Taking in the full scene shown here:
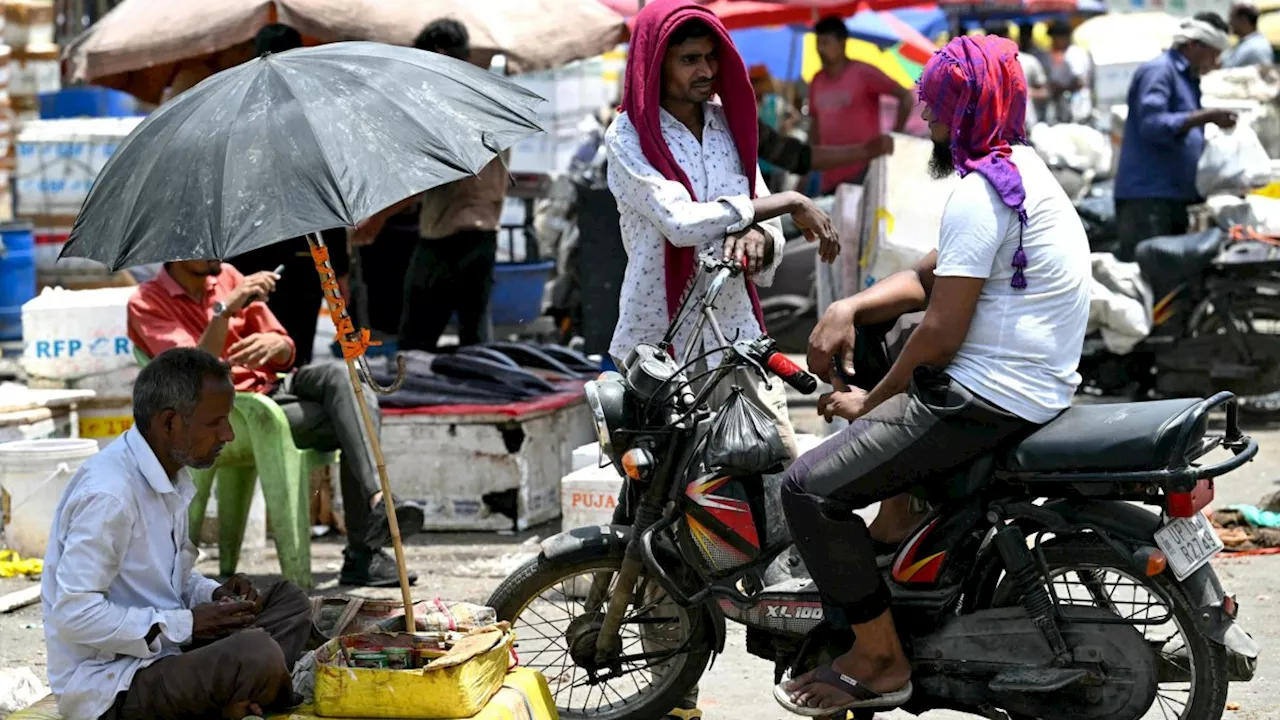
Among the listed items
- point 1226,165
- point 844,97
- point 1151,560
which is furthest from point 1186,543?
point 844,97

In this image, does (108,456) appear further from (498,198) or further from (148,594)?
(498,198)

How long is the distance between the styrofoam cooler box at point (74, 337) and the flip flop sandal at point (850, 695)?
164 inches

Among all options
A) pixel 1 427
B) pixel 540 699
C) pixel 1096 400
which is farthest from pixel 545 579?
pixel 1096 400

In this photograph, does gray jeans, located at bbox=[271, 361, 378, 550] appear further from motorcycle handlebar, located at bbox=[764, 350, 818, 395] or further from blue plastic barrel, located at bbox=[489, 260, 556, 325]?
blue plastic barrel, located at bbox=[489, 260, 556, 325]

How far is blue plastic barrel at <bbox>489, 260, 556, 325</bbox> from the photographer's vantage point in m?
11.8

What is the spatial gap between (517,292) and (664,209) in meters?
7.23

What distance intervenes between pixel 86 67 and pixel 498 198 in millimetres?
2302

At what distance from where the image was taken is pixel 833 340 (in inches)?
166

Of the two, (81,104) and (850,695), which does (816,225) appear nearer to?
(850,695)

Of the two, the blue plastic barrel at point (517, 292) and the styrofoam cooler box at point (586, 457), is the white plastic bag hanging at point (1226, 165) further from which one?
the styrofoam cooler box at point (586, 457)

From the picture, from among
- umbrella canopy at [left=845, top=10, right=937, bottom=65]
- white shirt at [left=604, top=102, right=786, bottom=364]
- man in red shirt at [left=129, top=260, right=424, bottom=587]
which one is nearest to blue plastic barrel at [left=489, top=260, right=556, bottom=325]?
umbrella canopy at [left=845, top=10, right=937, bottom=65]

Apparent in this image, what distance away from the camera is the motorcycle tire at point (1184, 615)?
3.98 metres

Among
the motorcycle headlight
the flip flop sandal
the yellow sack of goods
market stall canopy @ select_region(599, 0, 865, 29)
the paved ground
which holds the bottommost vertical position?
the paved ground

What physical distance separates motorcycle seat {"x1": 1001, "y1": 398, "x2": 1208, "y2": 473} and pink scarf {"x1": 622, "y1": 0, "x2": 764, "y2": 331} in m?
1.26
